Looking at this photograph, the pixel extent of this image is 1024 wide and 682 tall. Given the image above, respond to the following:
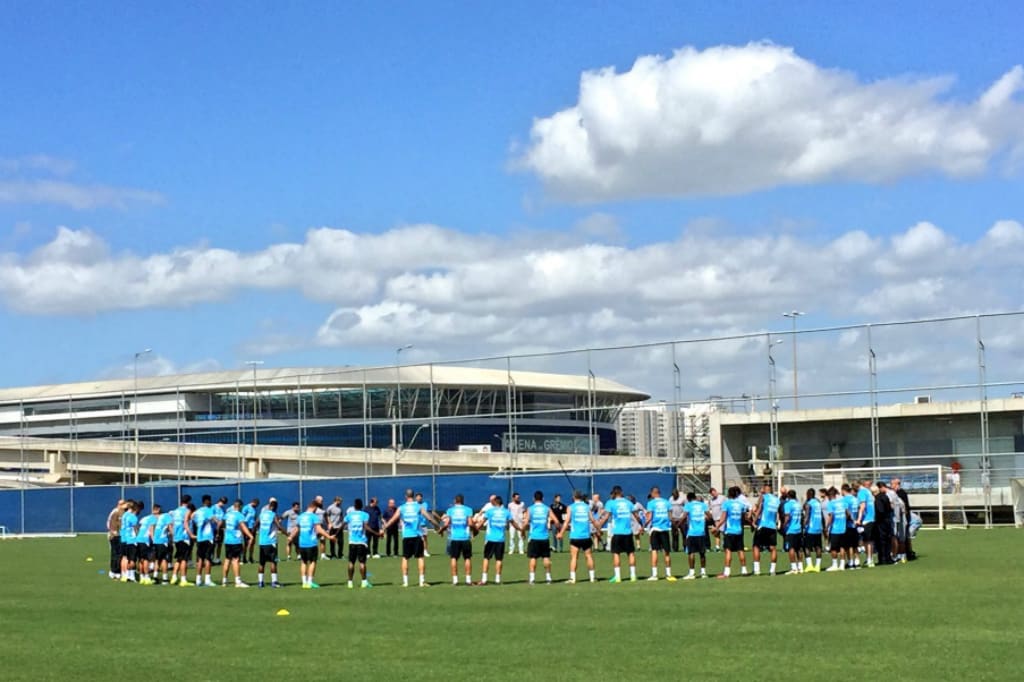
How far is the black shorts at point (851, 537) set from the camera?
2644cm

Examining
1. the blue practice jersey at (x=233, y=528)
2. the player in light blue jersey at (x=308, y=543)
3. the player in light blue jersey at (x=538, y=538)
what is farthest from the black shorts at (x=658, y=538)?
the blue practice jersey at (x=233, y=528)

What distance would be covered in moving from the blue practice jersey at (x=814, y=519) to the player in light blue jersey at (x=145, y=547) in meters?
13.4

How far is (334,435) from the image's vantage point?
85.2 meters

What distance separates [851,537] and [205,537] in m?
12.8

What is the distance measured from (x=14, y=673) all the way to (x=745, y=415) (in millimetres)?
43180

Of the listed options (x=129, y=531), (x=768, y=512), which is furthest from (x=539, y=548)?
(x=129, y=531)

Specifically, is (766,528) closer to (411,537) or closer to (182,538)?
(411,537)

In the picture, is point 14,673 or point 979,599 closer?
point 14,673

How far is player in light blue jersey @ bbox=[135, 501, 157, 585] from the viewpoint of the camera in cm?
2853

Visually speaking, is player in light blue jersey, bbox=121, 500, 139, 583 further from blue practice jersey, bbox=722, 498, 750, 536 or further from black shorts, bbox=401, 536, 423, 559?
blue practice jersey, bbox=722, 498, 750, 536

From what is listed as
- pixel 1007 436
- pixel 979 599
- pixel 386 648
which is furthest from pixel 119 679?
pixel 1007 436

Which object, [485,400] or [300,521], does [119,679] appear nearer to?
[300,521]

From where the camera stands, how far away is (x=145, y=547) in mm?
28750

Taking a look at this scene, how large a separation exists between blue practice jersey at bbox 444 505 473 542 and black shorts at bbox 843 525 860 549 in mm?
7315
